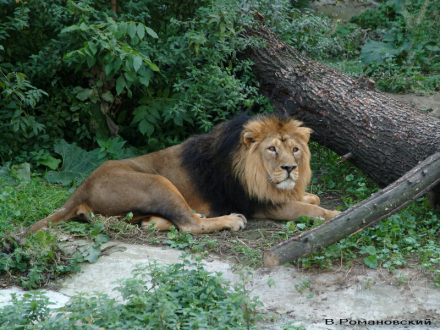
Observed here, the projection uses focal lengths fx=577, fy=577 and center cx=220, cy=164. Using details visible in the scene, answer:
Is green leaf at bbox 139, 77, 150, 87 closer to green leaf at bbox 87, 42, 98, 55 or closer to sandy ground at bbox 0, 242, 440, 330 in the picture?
green leaf at bbox 87, 42, 98, 55

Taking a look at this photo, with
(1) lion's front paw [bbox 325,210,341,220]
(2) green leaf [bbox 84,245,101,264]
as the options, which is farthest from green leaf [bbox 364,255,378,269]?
(2) green leaf [bbox 84,245,101,264]

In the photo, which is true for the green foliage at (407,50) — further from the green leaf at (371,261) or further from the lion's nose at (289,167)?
the green leaf at (371,261)

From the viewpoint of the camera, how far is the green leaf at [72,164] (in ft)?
22.3

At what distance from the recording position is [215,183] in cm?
559

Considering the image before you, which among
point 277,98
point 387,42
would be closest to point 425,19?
point 387,42

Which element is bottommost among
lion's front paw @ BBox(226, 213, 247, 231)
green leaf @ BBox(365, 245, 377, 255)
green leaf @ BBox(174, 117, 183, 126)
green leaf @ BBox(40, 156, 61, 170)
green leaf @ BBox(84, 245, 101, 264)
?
green leaf @ BBox(40, 156, 61, 170)

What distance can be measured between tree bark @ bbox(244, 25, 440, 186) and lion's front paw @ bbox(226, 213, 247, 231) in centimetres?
147

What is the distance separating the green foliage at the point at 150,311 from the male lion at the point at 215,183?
1524 millimetres

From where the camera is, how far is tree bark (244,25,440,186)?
5.57m

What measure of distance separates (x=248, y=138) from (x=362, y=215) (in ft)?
4.76

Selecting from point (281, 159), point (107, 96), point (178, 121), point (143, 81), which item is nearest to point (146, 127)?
point (178, 121)

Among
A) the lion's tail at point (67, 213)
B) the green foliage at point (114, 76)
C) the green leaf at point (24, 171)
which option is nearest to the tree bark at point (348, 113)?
the green foliage at point (114, 76)

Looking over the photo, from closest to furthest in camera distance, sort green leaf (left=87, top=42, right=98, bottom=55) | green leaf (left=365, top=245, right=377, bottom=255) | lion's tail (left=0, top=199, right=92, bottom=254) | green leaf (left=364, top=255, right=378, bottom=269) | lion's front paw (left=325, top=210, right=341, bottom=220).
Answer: green leaf (left=364, top=255, right=378, bottom=269) → green leaf (left=365, top=245, right=377, bottom=255) → lion's tail (left=0, top=199, right=92, bottom=254) → lion's front paw (left=325, top=210, right=341, bottom=220) → green leaf (left=87, top=42, right=98, bottom=55)

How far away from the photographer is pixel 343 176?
21.6ft
